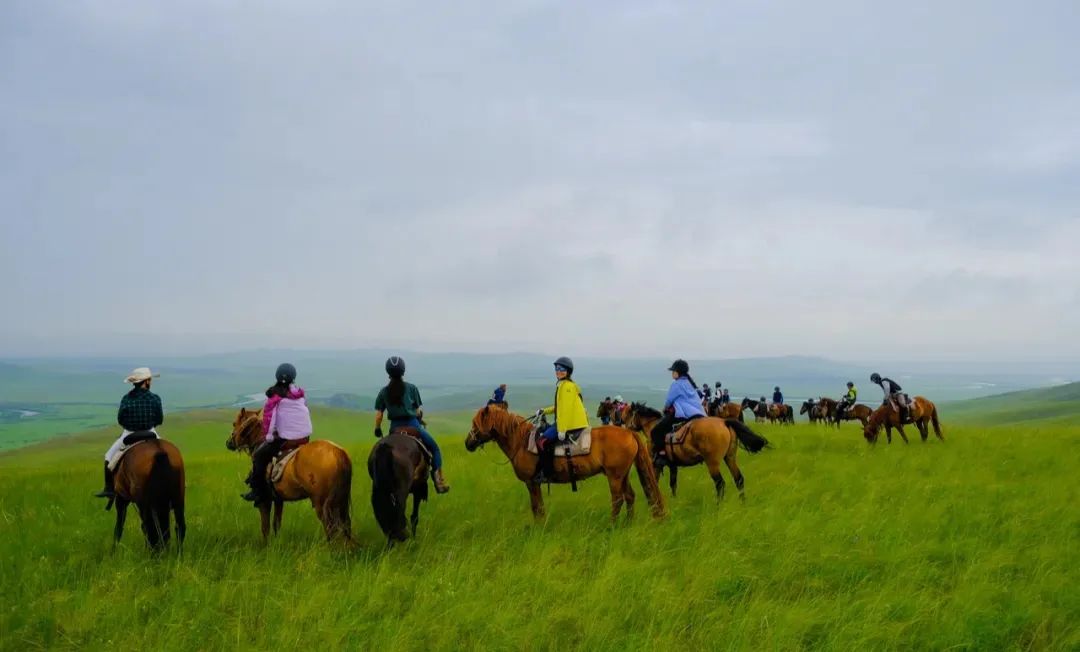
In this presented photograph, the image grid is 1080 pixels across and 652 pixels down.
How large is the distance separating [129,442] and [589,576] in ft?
23.1

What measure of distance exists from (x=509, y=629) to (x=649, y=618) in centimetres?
144

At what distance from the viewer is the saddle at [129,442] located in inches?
340

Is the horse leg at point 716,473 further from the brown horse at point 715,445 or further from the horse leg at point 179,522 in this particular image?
the horse leg at point 179,522

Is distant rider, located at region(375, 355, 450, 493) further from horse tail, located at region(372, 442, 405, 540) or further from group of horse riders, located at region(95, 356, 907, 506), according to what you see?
horse tail, located at region(372, 442, 405, 540)

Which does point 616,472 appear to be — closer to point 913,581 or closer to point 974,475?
point 913,581

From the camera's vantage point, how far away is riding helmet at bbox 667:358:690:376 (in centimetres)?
1153

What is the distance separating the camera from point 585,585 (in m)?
6.50

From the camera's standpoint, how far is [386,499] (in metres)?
8.28

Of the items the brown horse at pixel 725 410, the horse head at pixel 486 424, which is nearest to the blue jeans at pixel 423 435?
the horse head at pixel 486 424

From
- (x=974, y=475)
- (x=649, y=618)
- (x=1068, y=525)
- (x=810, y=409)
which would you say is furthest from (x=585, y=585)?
(x=810, y=409)

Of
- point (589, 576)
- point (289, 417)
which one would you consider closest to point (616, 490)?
point (589, 576)

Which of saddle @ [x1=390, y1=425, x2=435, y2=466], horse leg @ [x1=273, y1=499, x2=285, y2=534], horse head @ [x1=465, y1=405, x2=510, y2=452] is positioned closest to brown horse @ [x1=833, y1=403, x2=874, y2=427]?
horse head @ [x1=465, y1=405, x2=510, y2=452]

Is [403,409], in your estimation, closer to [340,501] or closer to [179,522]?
[340,501]

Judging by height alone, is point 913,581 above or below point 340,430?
above
